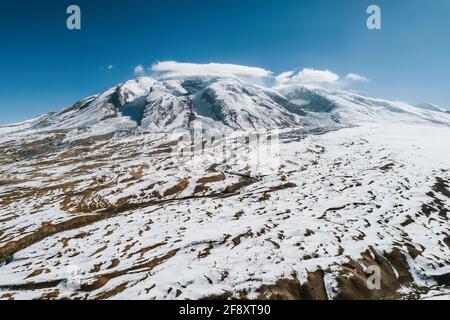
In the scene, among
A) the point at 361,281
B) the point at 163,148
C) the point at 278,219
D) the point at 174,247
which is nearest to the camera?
the point at 361,281

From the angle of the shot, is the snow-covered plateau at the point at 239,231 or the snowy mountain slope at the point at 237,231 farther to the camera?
the snowy mountain slope at the point at 237,231

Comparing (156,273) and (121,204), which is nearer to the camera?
(156,273)

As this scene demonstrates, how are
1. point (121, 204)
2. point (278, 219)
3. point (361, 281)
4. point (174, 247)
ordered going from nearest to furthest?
1. point (361, 281)
2. point (174, 247)
3. point (278, 219)
4. point (121, 204)

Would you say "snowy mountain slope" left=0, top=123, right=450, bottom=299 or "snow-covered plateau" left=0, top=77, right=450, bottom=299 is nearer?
"snow-covered plateau" left=0, top=77, right=450, bottom=299

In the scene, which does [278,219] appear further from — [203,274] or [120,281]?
[120,281]
